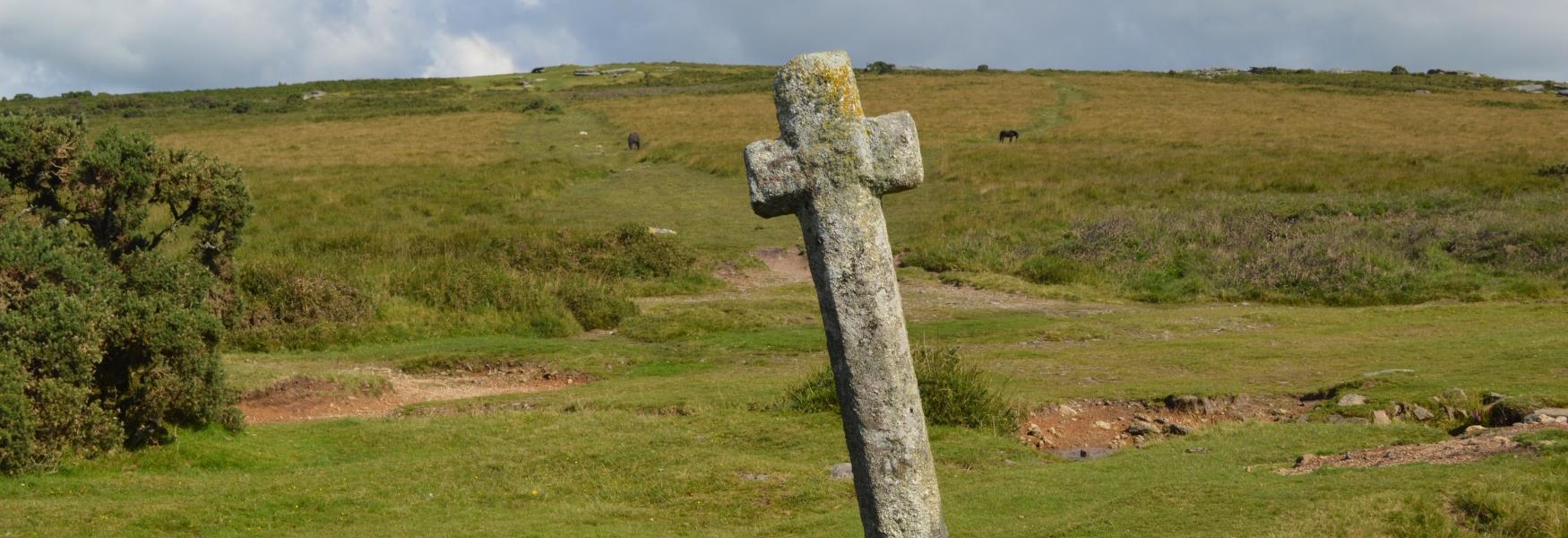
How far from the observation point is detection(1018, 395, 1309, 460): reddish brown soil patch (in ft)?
50.4

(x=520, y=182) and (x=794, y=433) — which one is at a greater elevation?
(x=520, y=182)

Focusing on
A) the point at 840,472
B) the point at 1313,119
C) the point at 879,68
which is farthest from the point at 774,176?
the point at 879,68

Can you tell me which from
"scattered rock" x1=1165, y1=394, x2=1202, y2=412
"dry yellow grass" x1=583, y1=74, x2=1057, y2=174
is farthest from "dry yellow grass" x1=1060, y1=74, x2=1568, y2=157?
"scattered rock" x1=1165, y1=394, x2=1202, y2=412

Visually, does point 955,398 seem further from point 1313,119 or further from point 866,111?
point 1313,119

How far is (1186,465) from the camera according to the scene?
12.4 metres

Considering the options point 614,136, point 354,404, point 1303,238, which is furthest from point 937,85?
point 354,404

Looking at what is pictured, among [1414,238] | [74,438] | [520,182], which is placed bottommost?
[1414,238]

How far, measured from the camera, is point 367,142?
65625 mm

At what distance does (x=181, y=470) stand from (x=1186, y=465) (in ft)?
35.4

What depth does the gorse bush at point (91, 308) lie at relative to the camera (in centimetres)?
1366

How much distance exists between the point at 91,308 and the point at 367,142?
175 feet

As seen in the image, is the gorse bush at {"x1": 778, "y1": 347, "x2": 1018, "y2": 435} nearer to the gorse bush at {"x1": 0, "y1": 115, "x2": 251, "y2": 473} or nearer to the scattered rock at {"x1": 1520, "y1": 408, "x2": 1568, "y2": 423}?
the scattered rock at {"x1": 1520, "y1": 408, "x2": 1568, "y2": 423}

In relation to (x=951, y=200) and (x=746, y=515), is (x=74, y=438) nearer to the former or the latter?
(x=746, y=515)

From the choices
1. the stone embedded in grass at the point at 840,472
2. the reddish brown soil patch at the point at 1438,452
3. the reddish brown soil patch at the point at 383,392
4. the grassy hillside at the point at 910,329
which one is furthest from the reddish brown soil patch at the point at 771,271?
the reddish brown soil patch at the point at 1438,452
